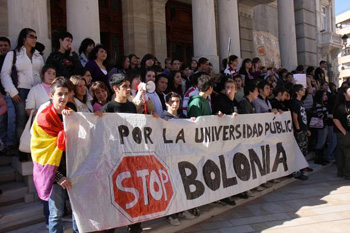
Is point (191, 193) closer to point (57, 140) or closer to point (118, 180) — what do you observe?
point (118, 180)

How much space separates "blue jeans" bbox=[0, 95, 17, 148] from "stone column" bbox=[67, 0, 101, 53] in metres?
2.14

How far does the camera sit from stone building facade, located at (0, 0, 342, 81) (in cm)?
632

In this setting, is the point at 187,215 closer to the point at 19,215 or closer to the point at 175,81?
the point at 19,215

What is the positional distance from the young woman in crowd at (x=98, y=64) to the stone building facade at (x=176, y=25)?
3.58 feet

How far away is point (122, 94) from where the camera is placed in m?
3.68

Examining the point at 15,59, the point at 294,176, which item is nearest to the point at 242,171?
the point at 294,176

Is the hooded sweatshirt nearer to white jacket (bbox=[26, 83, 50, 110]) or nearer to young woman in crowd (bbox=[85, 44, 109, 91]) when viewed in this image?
young woman in crowd (bbox=[85, 44, 109, 91])

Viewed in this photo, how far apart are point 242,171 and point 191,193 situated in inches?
46.3

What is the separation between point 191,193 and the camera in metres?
4.00

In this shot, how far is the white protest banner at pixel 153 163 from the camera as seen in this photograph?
306cm

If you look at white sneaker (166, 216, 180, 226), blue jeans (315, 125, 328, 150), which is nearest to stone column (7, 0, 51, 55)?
white sneaker (166, 216, 180, 226)

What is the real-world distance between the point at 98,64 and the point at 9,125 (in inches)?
66.7

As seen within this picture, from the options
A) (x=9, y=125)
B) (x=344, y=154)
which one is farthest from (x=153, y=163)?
(x=344, y=154)

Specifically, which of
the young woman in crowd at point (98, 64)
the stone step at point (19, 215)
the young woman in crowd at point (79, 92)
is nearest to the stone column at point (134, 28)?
the young woman in crowd at point (98, 64)
